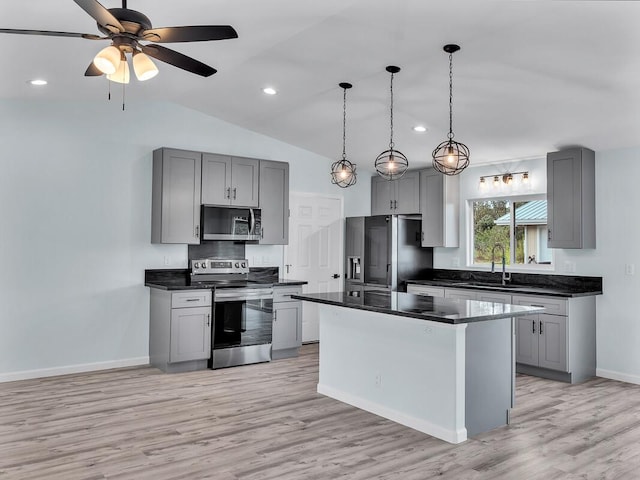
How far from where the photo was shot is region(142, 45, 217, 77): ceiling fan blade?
2.90 m

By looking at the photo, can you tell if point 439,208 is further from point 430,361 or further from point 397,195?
point 430,361

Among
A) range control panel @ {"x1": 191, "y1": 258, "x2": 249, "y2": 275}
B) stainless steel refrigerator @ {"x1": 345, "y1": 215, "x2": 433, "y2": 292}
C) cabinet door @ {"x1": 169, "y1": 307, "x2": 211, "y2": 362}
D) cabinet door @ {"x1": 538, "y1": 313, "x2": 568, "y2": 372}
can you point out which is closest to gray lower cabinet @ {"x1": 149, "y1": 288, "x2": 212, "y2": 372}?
cabinet door @ {"x1": 169, "y1": 307, "x2": 211, "y2": 362}

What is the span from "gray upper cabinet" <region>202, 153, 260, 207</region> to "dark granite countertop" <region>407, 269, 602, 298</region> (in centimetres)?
233

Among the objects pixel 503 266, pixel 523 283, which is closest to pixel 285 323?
pixel 503 266

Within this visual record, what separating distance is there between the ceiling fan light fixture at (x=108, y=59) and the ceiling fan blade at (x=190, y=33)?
17 centimetres

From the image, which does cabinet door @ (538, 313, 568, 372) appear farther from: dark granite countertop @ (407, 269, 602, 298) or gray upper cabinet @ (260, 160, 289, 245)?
gray upper cabinet @ (260, 160, 289, 245)

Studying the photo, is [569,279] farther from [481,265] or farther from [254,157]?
[254,157]

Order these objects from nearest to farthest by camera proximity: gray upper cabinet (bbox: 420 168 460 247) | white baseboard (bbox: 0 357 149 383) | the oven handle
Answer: white baseboard (bbox: 0 357 149 383), the oven handle, gray upper cabinet (bbox: 420 168 460 247)

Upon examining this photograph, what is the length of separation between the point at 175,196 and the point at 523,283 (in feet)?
13.3

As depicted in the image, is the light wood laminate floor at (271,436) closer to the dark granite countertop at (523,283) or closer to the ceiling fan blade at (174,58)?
the dark granite countertop at (523,283)

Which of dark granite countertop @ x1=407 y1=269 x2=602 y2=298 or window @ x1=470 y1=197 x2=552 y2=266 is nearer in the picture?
dark granite countertop @ x1=407 y1=269 x2=602 y2=298

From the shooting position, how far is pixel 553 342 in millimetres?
5199

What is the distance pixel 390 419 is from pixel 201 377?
2.12 m

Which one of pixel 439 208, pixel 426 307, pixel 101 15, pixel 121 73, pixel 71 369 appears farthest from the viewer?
pixel 439 208
